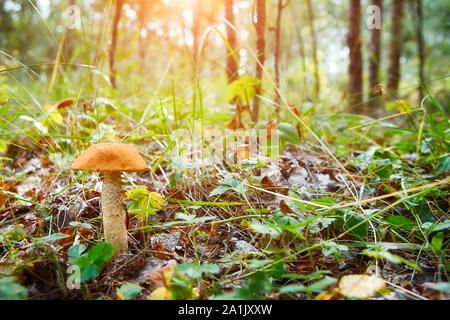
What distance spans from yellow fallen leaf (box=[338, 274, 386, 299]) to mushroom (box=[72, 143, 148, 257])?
86cm

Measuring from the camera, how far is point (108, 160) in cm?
108

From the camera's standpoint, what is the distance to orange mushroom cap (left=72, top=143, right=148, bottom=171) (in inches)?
42.1

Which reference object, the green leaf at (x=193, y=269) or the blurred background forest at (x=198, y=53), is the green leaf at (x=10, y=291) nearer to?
the green leaf at (x=193, y=269)

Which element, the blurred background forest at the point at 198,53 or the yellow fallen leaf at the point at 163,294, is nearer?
the yellow fallen leaf at the point at 163,294

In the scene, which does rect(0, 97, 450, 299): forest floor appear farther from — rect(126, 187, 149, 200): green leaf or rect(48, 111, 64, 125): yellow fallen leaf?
rect(48, 111, 64, 125): yellow fallen leaf

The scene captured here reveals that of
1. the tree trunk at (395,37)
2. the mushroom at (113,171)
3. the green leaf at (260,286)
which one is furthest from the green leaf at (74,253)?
the tree trunk at (395,37)

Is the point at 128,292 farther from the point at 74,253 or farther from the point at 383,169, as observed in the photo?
the point at 383,169

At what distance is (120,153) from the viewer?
1104mm

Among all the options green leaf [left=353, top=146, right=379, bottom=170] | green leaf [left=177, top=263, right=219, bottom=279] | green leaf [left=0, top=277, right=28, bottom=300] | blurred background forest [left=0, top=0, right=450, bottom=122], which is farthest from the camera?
blurred background forest [left=0, top=0, right=450, bottom=122]

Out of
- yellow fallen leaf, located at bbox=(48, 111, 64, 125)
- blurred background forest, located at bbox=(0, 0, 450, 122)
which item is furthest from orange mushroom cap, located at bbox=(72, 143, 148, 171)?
yellow fallen leaf, located at bbox=(48, 111, 64, 125)

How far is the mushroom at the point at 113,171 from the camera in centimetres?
108

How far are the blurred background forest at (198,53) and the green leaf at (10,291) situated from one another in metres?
1.00

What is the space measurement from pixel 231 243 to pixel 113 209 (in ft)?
1.91

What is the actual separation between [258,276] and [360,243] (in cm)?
56
